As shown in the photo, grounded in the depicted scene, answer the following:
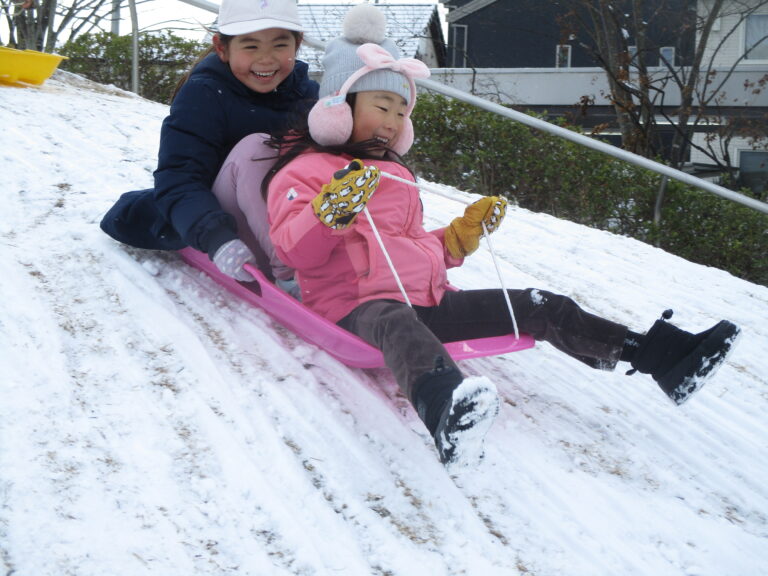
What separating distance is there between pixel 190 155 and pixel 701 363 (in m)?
1.74

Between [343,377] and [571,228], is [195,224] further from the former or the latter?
[571,228]

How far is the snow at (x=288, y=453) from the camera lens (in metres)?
1.61

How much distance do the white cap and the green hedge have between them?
3.20 metres

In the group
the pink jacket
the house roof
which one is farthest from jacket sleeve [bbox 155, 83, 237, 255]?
the house roof

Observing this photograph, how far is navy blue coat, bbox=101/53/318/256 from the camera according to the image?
8.32 ft

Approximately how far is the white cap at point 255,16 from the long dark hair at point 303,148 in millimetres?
347

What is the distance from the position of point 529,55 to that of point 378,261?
547 inches

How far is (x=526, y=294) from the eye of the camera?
94.4 inches

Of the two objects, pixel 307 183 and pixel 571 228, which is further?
pixel 571 228

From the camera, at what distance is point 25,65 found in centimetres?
575

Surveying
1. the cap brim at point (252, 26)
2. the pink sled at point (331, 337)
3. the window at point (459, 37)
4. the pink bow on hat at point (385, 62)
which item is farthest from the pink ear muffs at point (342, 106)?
the window at point (459, 37)

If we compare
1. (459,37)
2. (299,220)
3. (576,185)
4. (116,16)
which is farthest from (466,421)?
(459,37)

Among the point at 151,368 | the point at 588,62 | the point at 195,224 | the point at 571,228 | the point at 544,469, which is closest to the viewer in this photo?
the point at 544,469

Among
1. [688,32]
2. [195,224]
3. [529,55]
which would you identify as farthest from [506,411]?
[529,55]
